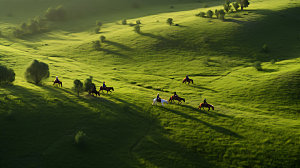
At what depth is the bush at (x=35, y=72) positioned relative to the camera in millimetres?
42556

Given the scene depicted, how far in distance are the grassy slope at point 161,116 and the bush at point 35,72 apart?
2082 mm

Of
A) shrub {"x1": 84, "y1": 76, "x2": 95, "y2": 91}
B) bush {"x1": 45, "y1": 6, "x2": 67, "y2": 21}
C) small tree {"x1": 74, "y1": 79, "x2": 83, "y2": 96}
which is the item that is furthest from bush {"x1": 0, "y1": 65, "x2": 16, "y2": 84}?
bush {"x1": 45, "y1": 6, "x2": 67, "y2": 21}

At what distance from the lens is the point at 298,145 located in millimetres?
27875

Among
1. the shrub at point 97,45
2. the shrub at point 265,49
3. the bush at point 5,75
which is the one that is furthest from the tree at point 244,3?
the bush at point 5,75

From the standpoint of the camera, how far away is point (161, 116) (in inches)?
1324

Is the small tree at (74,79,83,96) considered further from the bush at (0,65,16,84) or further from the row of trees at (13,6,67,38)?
the row of trees at (13,6,67,38)

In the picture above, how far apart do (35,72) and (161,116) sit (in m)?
26.1

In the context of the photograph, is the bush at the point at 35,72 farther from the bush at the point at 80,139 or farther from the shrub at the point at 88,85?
the bush at the point at 80,139

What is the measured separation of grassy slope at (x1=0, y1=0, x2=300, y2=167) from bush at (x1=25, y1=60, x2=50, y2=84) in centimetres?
208

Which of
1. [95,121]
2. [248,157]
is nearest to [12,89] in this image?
[95,121]

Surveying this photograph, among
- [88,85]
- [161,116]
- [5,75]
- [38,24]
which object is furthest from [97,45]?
[38,24]

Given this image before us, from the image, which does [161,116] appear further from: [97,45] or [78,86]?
[97,45]

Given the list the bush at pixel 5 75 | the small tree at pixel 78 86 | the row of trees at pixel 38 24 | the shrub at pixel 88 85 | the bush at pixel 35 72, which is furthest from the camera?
the row of trees at pixel 38 24

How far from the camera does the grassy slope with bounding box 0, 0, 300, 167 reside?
83.7ft
